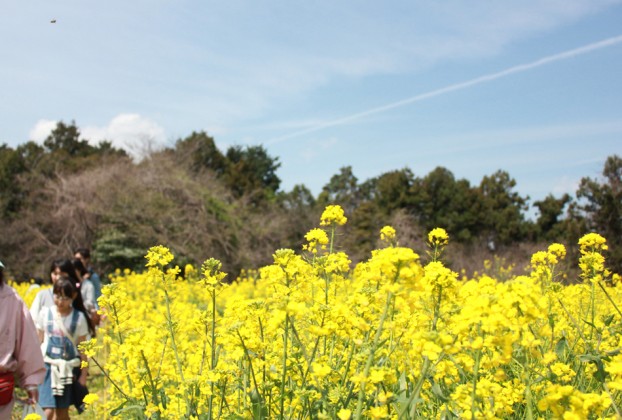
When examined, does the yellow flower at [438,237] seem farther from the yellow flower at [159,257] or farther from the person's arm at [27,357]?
the person's arm at [27,357]

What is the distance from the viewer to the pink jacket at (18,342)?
10.9 feet

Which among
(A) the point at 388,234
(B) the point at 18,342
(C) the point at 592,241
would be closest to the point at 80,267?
(B) the point at 18,342

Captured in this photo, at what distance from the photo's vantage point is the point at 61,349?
16.1 ft

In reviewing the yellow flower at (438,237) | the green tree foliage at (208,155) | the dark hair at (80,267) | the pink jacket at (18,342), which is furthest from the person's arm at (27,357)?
the green tree foliage at (208,155)

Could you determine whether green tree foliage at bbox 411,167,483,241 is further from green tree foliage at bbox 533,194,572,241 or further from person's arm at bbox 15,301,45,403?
person's arm at bbox 15,301,45,403

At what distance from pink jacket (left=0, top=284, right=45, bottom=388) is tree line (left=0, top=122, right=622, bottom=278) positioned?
10.1 m

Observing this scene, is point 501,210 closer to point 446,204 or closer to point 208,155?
point 446,204

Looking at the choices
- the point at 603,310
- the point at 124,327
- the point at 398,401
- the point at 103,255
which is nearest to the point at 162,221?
the point at 103,255

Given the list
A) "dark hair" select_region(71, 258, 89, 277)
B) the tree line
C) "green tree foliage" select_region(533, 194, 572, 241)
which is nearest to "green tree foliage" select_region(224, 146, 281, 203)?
the tree line

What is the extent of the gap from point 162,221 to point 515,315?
1568 centimetres

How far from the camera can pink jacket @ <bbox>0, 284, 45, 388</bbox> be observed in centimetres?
332

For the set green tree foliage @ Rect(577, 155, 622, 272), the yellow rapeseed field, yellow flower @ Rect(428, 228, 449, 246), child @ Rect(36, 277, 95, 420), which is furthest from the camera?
green tree foliage @ Rect(577, 155, 622, 272)

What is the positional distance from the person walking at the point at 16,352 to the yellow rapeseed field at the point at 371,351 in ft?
1.55

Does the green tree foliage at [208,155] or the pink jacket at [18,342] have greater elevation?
the green tree foliage at [208,155]
